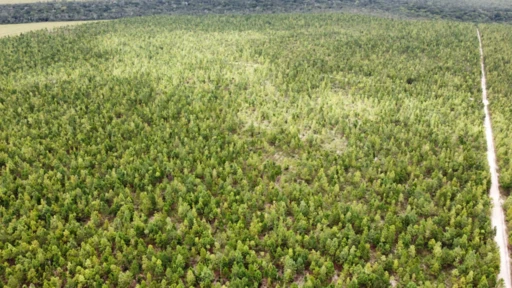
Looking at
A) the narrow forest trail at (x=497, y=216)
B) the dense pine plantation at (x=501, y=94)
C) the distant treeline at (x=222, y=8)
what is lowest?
the narrow forest trail at (x=497, y=216)

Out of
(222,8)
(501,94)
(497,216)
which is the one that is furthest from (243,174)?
(222,8)

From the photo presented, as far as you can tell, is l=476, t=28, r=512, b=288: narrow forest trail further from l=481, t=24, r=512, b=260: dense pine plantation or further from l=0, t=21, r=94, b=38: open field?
l=0, t=21, r=94, b=38: open field

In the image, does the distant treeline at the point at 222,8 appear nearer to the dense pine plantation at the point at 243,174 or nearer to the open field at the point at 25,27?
the open field at the point at 25,27

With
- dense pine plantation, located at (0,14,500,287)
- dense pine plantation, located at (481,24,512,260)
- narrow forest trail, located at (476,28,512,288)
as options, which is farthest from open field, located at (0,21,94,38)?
narrow forest trail, located at (476,28,512,288)

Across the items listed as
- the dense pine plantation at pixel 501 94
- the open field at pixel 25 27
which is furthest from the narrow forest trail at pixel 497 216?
the open field at pixel 25 27

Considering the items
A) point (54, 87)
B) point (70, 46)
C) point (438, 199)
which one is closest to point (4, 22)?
point (70, 46)

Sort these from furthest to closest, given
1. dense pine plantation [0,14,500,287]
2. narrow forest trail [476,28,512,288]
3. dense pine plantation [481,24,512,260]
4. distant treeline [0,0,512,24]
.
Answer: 1. distant treeline [0,0,512,24]
2. dense pine plantation [481,24,512,260]
3. narrow forest trail [476,28,512,288]
4. dense pine plantation [0,14,500,287]
